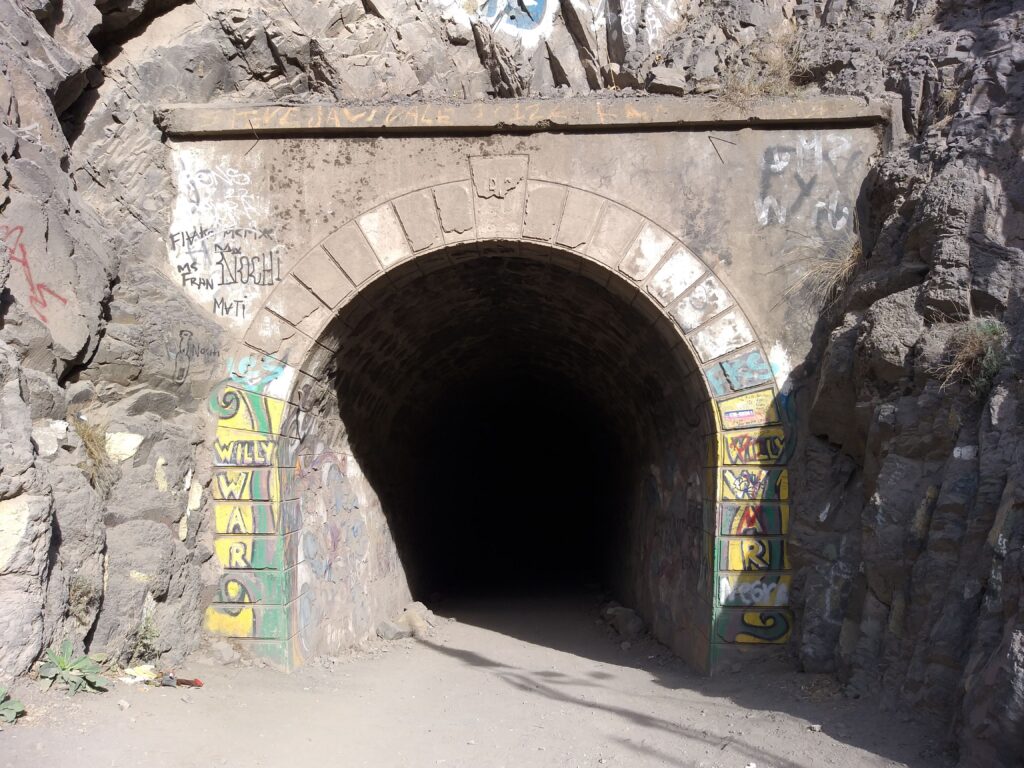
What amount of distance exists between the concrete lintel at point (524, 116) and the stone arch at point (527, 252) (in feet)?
1.39

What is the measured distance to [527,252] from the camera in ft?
23.7

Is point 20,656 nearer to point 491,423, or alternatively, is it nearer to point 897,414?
point 897,414

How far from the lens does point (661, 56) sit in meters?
7.80

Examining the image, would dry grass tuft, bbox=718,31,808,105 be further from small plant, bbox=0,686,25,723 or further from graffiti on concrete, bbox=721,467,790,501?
small plant, bbox=0,686,25,723

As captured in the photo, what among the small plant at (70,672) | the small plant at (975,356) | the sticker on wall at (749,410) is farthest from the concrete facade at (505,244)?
the small plant at (70,672)

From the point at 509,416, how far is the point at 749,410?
8584 mm

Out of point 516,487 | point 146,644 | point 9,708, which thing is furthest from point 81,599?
Answer: point 516,487

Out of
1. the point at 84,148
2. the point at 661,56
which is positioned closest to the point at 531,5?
the point at 661,56

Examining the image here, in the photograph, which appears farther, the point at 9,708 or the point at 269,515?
the point at 269,515

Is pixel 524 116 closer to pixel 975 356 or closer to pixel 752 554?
pixel 975 356

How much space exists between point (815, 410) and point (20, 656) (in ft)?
18.2

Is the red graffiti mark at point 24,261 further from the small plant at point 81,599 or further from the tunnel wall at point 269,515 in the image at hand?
the small plant at point 81,599

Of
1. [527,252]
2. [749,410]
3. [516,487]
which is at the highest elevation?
[527,252]

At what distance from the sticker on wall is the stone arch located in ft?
0.04
